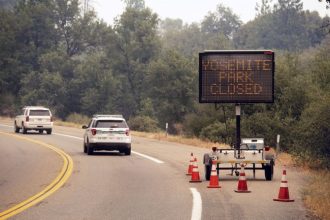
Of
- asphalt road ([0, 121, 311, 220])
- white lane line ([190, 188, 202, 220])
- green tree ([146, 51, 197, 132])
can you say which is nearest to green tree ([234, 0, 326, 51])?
green tree ([146, 51, 197, 132])

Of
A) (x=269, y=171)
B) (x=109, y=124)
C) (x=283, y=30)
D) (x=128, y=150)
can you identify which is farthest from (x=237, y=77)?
(x=283, y=30)

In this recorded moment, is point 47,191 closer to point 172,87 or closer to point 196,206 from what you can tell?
point 196,206

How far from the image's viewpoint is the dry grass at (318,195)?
44.4 ft

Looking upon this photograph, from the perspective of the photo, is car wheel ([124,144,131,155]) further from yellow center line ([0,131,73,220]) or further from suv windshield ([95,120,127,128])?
yellow center line ([0,131,73,220])

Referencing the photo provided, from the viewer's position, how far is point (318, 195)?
16047mm

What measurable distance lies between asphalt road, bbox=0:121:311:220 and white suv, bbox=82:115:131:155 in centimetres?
77

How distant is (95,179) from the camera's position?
2055 centimetres

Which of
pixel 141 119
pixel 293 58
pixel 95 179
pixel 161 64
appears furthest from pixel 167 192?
pixel 161 64

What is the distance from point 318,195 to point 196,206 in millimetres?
3251

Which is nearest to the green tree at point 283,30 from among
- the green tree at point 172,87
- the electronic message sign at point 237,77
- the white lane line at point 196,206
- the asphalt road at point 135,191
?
the green tree at point 172,87

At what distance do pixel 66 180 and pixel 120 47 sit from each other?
230 feet

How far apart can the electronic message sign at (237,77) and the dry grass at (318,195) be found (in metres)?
2.70

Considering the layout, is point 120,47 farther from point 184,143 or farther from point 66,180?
point 66,180

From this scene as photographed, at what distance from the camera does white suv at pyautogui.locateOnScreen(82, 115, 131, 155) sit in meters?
30.6
